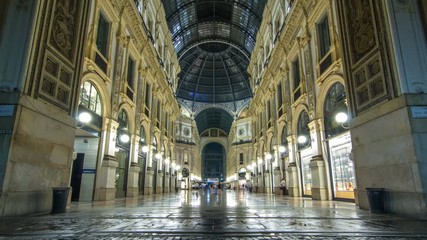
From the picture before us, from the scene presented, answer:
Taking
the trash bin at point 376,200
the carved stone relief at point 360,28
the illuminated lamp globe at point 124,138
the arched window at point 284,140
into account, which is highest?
the carved stone relief at point 360,28

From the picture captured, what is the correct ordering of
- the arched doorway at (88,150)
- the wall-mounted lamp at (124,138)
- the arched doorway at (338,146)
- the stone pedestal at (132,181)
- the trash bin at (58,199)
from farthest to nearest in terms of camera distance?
the stone pedestal at (132,181) → the wall-mounted lamp at (124,138) → the arched doorway at (88,150) → the arched doorway at (338,146) → the trash bin at (58,199)

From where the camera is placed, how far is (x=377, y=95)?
818 cm

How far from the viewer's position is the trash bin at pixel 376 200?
298 inches

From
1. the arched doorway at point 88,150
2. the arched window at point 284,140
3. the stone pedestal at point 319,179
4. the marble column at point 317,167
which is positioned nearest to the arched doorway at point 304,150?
the marble column at point 317,167

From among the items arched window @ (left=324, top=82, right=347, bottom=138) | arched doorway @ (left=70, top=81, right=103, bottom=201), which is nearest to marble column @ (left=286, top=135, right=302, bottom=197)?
arched window @ (left=324, top=82, right=347, bottom=138)

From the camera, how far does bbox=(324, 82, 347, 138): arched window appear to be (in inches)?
519

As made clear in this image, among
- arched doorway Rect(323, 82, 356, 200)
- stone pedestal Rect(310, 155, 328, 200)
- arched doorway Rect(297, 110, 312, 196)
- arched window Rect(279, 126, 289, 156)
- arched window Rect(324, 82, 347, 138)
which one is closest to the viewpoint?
arched doorway Rect(323, 82, 356, 200)

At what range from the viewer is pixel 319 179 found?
1477cm

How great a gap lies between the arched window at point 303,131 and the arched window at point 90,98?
1310 cm

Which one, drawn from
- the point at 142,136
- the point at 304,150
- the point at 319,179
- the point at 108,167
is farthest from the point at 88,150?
the point at 304,150

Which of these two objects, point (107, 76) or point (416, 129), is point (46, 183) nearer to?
point (107, 76)

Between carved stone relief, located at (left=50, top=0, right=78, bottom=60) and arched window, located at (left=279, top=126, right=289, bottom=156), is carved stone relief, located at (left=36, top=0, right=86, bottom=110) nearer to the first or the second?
carved stone relief, located at (left=50, top=0, right=78, bottom=60)

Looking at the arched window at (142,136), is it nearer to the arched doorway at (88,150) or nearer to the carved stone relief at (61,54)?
the arched doorway at (88,150)

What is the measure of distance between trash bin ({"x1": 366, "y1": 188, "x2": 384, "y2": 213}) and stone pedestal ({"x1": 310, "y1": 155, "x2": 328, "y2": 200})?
7088 mm
